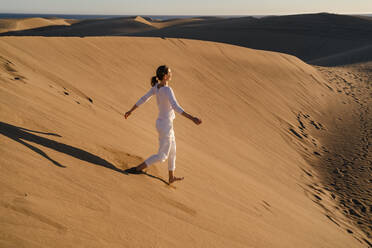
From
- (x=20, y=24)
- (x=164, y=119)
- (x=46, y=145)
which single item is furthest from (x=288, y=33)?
(x=46, y=145)

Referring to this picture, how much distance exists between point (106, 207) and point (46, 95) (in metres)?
2.63

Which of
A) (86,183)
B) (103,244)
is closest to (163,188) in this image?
(86,183)

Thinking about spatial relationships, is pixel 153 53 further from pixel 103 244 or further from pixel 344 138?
pixel 103 244

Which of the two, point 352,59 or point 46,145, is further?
point 352,59

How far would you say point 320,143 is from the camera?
915 centimetres

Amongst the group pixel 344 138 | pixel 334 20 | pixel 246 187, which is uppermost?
pixel 334 20

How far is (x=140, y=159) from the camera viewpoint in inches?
166

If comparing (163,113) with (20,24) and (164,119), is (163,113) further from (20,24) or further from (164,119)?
(20,24)

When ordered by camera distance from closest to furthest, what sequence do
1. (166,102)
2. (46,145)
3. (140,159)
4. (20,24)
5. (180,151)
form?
(46,145) → (166,102) → (140,159) → (180,151) → (20,24)

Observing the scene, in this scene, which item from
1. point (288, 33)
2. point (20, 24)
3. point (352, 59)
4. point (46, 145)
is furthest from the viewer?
point (20, 24)

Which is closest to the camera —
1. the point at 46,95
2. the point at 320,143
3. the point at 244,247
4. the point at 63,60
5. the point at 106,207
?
the point at 106,207

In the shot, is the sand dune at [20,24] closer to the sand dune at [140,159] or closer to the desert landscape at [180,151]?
the desert landscape at [180,151]

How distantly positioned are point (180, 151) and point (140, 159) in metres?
1.22

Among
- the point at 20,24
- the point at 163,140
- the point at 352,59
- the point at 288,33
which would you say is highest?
the point at 288,33
